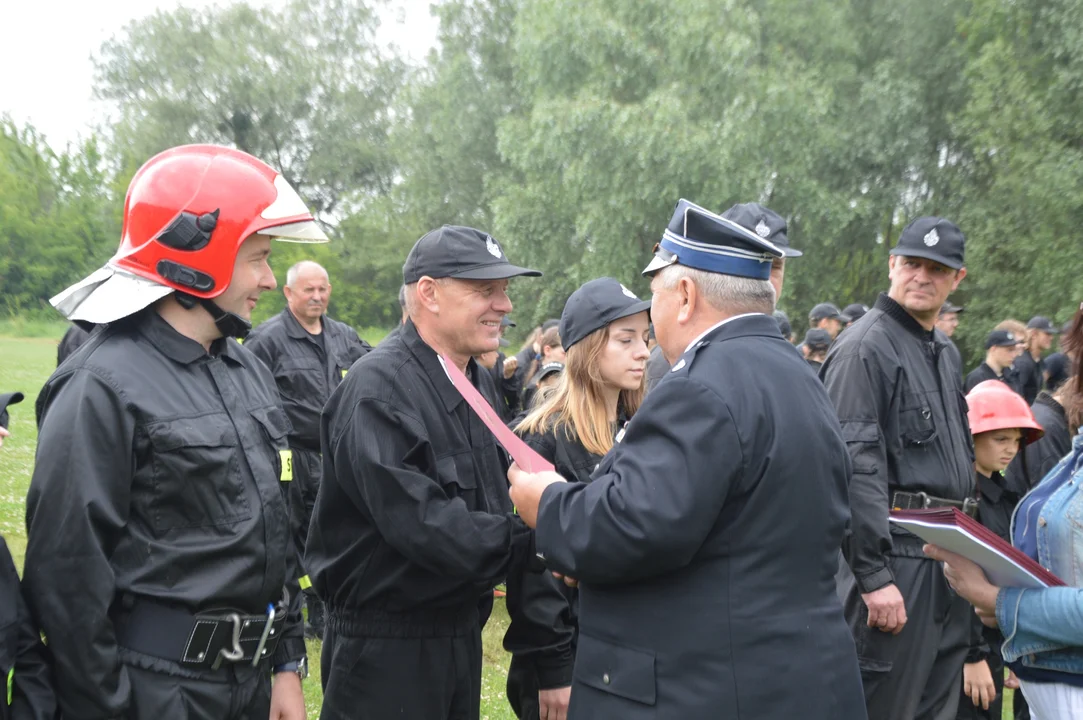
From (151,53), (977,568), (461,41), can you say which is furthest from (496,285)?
(151,53)

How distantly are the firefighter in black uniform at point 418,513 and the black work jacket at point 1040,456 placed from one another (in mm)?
4055

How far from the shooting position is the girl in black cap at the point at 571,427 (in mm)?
3688

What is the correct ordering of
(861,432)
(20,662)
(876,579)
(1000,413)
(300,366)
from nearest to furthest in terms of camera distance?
(20,662) < (876,579) < (861,432) < (1000,413) < (300,366)

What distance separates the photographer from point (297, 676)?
11.1 ft

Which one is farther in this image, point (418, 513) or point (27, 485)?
point (27, 485)

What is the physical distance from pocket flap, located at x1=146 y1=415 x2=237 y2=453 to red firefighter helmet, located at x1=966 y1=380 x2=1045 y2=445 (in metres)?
4.13

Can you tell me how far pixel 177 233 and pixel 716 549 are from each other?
183cm

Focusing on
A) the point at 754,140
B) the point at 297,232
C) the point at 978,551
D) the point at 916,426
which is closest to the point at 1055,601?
the point at 978,551

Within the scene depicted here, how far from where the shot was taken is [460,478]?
3.33 metres

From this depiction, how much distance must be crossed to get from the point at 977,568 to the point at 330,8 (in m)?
46.3

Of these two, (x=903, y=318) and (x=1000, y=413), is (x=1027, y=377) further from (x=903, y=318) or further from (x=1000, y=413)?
(x=903, y=318)

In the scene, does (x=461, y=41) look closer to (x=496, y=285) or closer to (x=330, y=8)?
(x=330, y=8)

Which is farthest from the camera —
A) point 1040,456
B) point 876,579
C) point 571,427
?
point 1040,456

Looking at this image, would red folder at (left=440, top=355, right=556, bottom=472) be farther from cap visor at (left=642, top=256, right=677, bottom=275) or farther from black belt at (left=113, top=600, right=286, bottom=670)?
black belt at (left=113, top=600, right=286, bottom=670)
